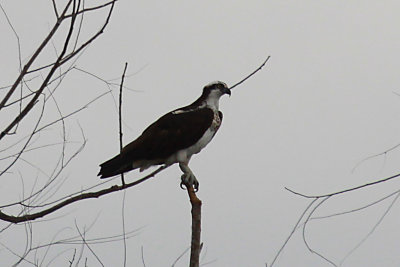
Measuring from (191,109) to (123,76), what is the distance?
94.3 inches

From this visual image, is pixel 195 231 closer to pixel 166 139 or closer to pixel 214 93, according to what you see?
pixel 166 139

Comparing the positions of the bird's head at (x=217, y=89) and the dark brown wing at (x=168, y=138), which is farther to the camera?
the bird's head at (x=217, y=89)

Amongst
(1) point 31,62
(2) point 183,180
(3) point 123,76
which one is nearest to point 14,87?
(1) point 31,62

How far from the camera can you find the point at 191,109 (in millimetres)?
5270

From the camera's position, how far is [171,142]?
497 centimetres

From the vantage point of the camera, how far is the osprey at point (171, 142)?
4.94 meters

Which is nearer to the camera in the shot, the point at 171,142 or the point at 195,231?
Result: the point at 195,231

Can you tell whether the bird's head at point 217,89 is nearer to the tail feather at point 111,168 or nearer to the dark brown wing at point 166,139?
the dark brown wing at point 166,139

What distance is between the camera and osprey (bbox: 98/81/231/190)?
4938 mm

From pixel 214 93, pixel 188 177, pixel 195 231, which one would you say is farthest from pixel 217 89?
pixel 195 231

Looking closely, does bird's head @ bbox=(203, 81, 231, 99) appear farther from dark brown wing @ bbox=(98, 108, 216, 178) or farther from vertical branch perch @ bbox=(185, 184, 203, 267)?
vertical branch perch @ bbox=(185, 184, 203, 267)

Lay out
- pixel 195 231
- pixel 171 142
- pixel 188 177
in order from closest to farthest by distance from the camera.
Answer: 1. pixel 195 231
2. pixel 188 177
3. pixel 171 142

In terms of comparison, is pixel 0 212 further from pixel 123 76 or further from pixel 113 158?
pixel 113 158

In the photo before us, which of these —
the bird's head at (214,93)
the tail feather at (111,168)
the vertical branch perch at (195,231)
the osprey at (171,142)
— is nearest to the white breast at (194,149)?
the osprey at (171,142)
